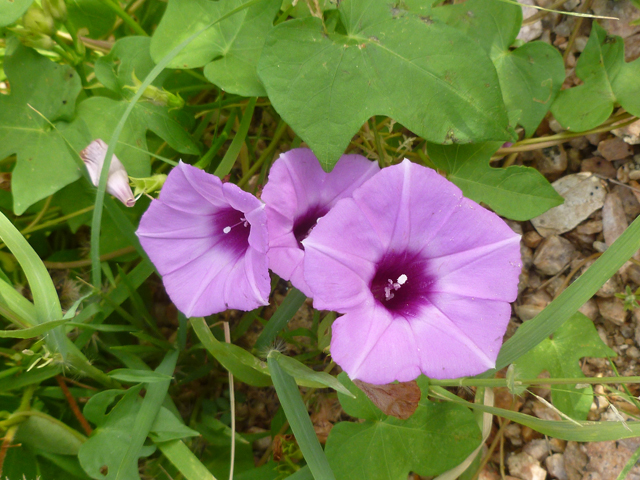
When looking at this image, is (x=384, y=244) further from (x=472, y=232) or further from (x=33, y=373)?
(x=33, y=373)

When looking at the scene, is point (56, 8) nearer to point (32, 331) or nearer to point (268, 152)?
point (268, 152)

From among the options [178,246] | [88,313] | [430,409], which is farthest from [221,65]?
[430,409]

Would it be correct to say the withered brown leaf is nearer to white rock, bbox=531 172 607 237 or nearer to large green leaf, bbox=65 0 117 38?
white rock, bbox=531 172 607 237

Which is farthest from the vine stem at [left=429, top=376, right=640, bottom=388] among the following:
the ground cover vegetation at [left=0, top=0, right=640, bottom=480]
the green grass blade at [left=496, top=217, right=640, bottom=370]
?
the green grass blade at [left=496, top=217, right=640, bottom=370]

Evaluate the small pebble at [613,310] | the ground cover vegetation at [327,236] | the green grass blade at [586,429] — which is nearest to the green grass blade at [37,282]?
the ground cover vegetation at [327,236]

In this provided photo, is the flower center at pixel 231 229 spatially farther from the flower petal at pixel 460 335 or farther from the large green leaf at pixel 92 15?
→ the large green leaf at pixel 92 15
